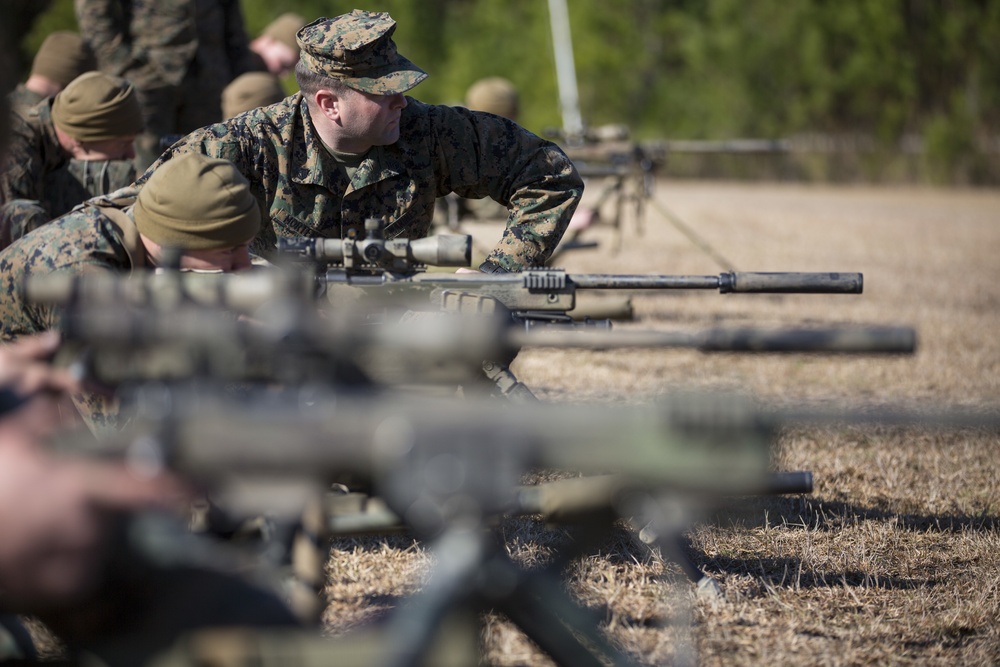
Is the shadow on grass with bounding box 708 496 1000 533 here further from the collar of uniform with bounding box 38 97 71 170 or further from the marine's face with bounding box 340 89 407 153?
the collar of uniform with bounding box 38 97 71 170

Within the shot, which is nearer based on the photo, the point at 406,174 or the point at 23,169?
the point at 406,174

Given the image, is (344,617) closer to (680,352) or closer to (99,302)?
(99,302)

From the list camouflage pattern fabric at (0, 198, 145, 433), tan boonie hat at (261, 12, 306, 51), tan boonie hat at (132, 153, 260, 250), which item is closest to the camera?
tan boonie hat at (132, 153, 260, 250)

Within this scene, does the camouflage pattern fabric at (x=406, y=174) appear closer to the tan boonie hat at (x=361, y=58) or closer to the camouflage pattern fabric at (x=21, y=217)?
the tan boonie hat at (x=361, y=58)

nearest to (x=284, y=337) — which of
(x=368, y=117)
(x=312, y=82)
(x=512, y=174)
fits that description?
(x=368, y=117)

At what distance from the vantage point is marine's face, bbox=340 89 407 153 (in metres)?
4.87

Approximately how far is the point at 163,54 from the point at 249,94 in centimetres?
175

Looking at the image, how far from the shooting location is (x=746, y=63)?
36.5 m

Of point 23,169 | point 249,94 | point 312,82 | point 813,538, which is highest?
point 312,82

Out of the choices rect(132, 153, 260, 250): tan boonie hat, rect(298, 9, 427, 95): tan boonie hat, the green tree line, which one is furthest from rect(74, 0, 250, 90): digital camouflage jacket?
the green tree line

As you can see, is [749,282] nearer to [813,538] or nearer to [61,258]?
[813,538]

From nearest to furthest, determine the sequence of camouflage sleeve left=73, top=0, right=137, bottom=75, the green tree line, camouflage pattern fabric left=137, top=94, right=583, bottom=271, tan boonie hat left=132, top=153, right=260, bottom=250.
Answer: tan boonie hat left=132, top=153, right=260, bottom=250, camouflage pattern fabric left=137, top=94, right=583, bottom=271, camouflage sleeve left=73, top=0, right=137, bottom=75, the green tree line

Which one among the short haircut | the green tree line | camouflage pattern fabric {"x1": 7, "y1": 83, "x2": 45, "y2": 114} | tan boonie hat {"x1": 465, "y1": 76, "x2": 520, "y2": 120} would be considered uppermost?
the short haircut

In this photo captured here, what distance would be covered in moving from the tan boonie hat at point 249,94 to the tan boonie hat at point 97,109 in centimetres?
88
